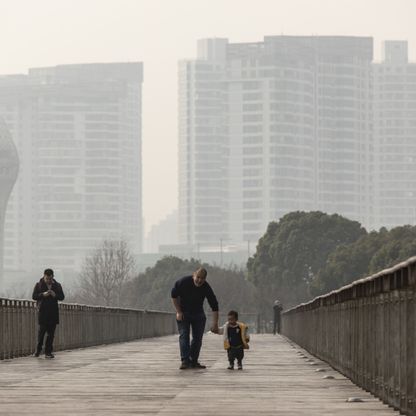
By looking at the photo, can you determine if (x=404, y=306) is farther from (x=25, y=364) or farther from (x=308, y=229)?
(x=308, y=229)

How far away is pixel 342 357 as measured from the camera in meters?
22.8

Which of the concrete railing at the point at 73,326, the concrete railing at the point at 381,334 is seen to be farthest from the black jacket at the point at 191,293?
the concrete railing at the point at 73,326

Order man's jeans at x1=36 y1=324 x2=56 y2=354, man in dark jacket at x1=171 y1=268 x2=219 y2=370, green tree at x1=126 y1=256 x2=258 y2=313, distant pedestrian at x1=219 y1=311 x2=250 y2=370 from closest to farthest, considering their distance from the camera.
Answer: man in dark jacket at x1=171 y1=268 x2=219 y2=370 < distant pedestrian at x1=219 y1=311 x2=250 y2=370 < man's jeans at x1=36 y1=324 x2=56 y2=354 < green tree at x1=126 y1=256 x2=258 y2=313

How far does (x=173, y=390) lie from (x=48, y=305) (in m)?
13.7

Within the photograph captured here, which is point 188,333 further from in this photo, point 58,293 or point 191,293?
point 58,293

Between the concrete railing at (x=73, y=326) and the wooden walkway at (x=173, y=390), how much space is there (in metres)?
2.74

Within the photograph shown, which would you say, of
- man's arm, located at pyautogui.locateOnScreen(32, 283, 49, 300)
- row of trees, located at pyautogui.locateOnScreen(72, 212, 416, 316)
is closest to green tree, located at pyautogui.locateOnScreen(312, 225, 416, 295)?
row of trees, located at pyautogui.locateOnScreen(72, 212, 416, 316)

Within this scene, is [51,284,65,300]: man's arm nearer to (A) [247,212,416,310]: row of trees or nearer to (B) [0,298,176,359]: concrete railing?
(B) [0,298,176,359]: concrete railing

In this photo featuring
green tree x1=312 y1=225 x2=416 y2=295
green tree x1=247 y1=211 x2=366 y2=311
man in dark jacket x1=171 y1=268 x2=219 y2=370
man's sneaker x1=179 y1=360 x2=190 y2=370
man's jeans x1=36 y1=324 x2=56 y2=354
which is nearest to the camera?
man in dark jacket x1=171 y1=268 x2=219 y2=370

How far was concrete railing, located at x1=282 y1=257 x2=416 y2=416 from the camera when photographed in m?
13.8

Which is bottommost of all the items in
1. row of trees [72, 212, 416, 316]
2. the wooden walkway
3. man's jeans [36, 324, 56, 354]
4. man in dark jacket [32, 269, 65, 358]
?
the wooden walkway

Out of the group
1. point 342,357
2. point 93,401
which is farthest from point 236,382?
point 93,401

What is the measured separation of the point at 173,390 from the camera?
18.8m

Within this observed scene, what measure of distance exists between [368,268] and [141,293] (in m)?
55.8
